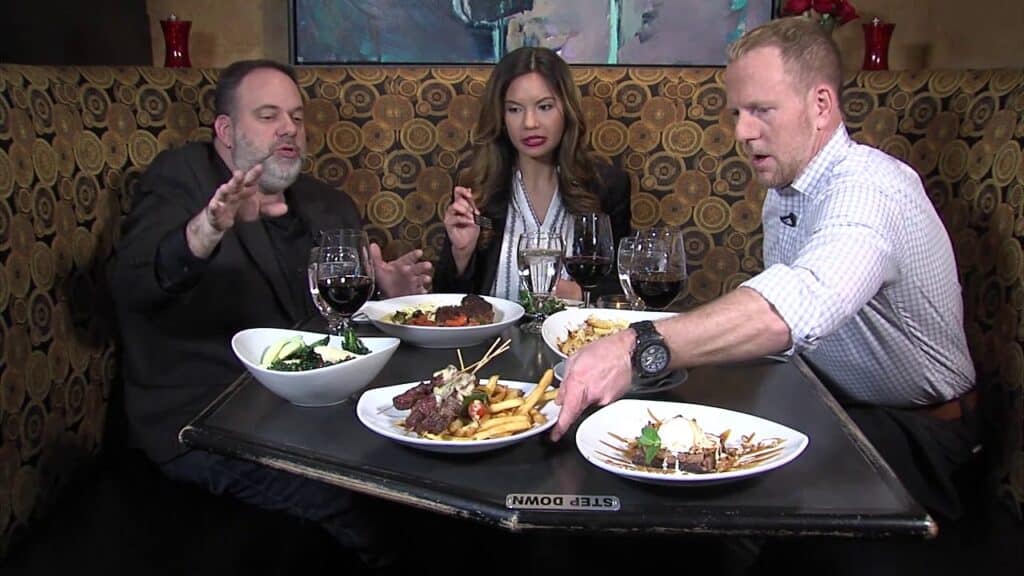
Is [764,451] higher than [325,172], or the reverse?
[325,172]

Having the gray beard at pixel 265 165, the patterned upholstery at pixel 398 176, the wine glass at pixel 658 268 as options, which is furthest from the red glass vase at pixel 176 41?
the wine glass at pixel 658 268

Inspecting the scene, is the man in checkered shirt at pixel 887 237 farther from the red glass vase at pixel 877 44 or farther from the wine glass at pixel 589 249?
the red glass vase at pixel 877 44

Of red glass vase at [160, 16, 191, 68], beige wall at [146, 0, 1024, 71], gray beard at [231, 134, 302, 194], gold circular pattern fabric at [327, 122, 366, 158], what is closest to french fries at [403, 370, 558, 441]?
gray beard at [231, 134, 302, 194]

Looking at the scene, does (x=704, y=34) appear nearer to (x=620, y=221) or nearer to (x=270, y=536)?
(x=620, y=221)

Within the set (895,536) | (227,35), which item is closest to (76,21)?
(227,35)

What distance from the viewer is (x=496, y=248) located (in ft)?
8.67

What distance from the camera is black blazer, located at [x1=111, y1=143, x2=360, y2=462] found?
76.7 inches

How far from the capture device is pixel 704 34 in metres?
3.47

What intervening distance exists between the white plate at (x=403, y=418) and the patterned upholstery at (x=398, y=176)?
0.97 metres

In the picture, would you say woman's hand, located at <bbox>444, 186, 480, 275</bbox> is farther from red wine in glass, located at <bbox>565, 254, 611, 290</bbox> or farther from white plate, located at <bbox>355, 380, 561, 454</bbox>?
white plate, located at <bbox>355, 380, 561, 454</bbox>

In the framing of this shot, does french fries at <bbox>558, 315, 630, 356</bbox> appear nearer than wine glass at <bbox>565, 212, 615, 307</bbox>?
Yes

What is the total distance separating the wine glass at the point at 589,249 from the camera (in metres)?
1.72

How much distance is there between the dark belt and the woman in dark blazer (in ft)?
2.96

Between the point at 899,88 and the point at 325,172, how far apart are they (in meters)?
1.88
